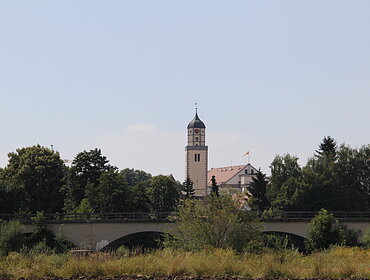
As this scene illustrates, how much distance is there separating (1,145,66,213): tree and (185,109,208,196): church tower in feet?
256

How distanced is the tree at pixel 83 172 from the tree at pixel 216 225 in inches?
1678

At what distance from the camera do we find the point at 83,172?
84500mm

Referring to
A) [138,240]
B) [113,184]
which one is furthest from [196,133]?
[138,240]

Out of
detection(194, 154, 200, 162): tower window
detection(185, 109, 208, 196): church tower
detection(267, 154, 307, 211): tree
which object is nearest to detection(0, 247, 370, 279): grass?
detection(267, 154, 307, 211): tree

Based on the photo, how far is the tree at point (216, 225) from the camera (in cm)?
3662

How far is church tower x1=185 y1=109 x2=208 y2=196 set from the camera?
6161 inches

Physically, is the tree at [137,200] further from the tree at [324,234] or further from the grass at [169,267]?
the grass at [169,267]

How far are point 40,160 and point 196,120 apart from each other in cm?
9033

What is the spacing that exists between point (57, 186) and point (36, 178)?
2387 millimetres

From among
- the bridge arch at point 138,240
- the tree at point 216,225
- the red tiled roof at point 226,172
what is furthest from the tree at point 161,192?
the tree at point 216,225

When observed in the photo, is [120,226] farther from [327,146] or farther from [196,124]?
[196,124]

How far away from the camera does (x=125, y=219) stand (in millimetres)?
61625

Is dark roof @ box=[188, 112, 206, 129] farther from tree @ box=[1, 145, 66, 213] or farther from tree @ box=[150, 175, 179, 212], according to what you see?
tree @ box=[1, 145, 66, 213]

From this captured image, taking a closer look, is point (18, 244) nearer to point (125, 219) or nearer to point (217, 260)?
point (125, 219)
